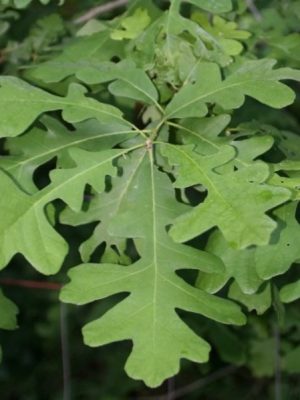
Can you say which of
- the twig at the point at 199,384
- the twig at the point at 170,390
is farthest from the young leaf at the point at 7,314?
the twig at the point at 199,384

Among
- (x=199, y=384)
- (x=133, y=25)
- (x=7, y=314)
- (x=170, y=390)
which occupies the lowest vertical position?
(x=199, y=384)

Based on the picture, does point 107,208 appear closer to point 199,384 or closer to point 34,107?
point 34,107

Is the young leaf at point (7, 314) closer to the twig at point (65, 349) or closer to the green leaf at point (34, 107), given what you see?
the green leaf at point (34, 107)

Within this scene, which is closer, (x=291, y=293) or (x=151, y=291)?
(x=151, y=291)

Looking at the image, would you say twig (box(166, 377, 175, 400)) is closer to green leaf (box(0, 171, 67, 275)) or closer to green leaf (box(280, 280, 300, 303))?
green leaf (box(280, 280, 300, 303))

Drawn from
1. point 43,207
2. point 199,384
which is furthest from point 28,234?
point 199,384

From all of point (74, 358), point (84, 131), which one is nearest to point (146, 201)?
point (84, 131)
